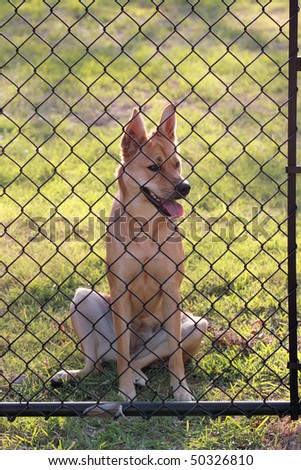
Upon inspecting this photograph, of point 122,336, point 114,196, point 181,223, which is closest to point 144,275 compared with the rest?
point 122,336

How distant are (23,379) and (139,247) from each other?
0.82m

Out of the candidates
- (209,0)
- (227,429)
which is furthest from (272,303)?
(209,0)

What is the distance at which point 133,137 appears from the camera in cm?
383

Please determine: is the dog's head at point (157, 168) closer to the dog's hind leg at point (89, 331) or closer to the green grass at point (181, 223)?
the green grass at point (181, 223)

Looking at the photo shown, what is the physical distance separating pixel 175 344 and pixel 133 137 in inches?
39.8

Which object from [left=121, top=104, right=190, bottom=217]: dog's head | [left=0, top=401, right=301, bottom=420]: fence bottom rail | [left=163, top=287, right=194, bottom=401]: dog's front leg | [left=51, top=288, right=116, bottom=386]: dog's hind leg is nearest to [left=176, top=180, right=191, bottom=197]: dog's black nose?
[left=121, top=104, right=190, bottom=217]: dog's head

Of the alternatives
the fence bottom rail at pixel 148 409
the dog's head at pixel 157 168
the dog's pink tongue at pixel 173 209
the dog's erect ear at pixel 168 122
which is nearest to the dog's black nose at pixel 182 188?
the dog's head at pixel 157 168

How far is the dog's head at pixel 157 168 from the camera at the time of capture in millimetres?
3854

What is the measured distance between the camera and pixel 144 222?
12.9 feet

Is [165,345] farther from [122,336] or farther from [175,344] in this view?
[122,336]

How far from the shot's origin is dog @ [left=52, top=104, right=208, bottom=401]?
380 centimetres

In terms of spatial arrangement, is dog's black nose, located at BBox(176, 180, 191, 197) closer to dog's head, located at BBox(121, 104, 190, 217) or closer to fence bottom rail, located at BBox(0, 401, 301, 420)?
dog's head, located at BBox(121, 104, 190, 217)

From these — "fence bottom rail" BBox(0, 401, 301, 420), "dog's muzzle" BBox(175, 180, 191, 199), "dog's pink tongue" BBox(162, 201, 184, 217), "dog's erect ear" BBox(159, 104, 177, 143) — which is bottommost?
"fence bottom rail" BBox(0, 401, 301, 420)

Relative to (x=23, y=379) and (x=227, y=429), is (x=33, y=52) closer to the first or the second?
(x=23, y=379)
